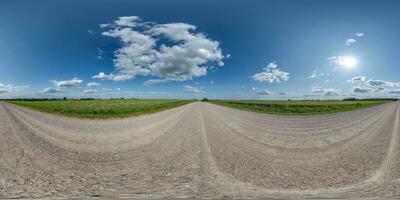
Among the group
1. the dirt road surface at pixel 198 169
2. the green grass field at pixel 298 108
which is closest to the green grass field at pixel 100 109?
the dirt road surface at pixel 198 169

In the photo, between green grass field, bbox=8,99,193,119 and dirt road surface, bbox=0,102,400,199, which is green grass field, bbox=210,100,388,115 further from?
dirt road surface, bbox=0,102,400,199

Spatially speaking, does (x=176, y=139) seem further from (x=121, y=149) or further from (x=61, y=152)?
(x=61, y=152)

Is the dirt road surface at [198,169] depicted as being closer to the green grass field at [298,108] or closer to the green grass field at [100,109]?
the green grass field at [100,109]

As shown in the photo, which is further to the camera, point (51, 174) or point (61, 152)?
point (61, 152)

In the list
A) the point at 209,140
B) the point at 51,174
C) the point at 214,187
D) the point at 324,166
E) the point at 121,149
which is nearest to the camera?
the point at 214,187

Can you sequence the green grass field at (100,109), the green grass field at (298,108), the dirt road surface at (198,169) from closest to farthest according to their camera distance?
the dirt road surface at (198,169) < the green grass field at (100,109) < the green grass field at (298,108)

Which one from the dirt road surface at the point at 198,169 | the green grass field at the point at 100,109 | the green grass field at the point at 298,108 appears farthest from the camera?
the green grass field at the point at 298,108

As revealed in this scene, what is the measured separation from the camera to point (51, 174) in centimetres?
672

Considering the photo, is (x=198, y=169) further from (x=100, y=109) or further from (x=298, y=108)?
(x=298, y=108)

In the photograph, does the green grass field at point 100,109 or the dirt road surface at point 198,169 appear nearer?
the dirt road surface at point 198,169

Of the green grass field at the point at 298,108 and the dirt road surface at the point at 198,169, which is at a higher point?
the green grass field at the point at 298,108

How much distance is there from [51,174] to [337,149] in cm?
1041

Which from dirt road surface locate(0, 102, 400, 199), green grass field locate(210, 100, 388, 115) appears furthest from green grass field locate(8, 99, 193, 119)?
green grass field locate(210, 100, 388, 115)

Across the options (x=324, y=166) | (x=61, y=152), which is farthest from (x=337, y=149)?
(x=61, y=152)
